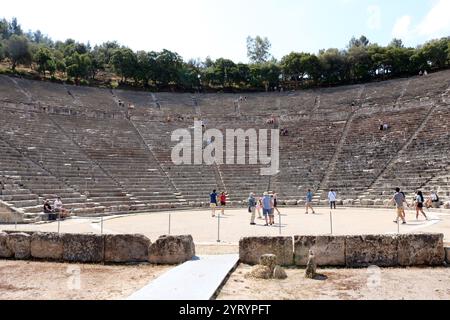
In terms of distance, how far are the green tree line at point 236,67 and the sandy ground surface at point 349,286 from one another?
4378cm

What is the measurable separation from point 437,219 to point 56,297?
14.7m

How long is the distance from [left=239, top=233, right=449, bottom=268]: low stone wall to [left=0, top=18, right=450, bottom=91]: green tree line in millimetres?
42774

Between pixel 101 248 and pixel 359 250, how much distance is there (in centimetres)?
532

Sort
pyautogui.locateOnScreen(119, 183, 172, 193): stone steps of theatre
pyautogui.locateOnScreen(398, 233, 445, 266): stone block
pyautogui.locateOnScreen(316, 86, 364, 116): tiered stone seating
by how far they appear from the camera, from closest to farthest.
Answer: pyautogui.locateOnScreen(398, 233, 445, 266): stone block
pyautogui.locateOnScreen(119, 183, 172, 193): stone steps of theatre
pyautogui.locateOnScreen(316, 86, 364, 116): tiered stone seating

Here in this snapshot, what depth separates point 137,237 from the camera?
8.55 m

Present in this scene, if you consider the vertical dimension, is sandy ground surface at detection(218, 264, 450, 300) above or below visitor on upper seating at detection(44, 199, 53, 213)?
below

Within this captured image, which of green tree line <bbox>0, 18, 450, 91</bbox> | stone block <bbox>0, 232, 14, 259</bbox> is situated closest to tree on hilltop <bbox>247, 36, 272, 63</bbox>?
green tree line <bbox>0, 18, 450, 91</bbox>

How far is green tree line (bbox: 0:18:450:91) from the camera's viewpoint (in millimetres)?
46188

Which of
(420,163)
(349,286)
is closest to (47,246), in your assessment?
(349,286)

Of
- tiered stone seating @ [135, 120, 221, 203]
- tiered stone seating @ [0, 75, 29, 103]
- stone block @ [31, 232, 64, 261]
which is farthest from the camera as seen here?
tiered stone seating @ [0, 75, 29, 103]

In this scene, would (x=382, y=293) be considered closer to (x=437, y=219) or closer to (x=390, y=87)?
(x=437, y=219)

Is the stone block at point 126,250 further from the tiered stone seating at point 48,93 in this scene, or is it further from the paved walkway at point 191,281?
the tiered stone seating at point 48,93

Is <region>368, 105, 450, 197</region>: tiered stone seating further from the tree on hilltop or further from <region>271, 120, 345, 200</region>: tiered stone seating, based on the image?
the tree on hilltop
